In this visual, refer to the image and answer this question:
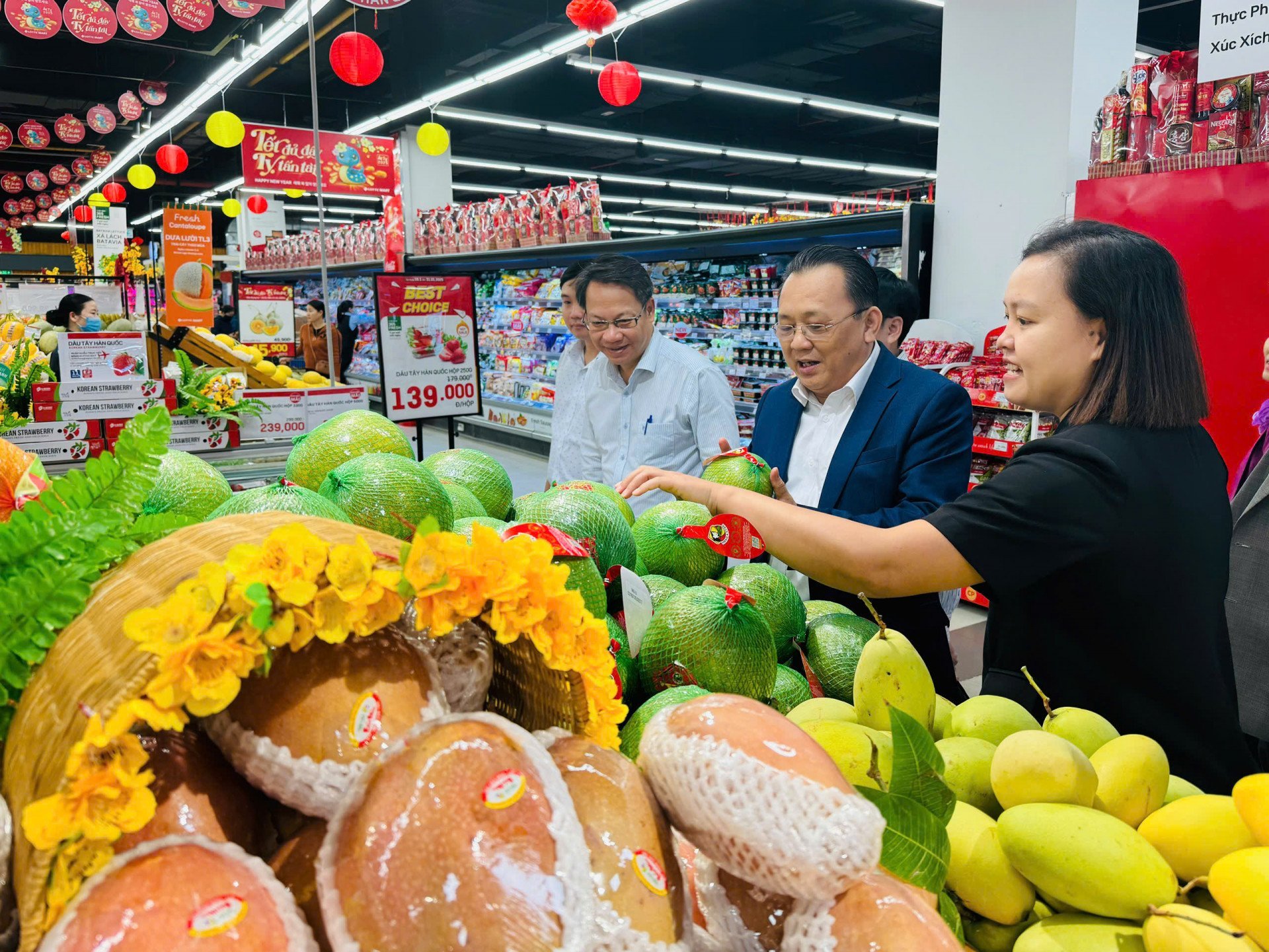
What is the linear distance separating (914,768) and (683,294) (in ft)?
24.9

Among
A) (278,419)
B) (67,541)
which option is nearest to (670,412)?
(278,419)

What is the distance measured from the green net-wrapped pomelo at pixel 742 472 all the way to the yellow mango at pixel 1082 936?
1.06 metres

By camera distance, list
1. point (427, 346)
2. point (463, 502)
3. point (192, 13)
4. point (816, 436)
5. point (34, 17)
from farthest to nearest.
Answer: point (34, 17) → point (192, 13) → point (427, 346) → point (816, 436) → point (463, 502)

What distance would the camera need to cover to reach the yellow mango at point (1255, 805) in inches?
36.8

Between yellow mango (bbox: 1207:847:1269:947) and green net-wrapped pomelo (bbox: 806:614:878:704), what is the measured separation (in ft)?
2.33

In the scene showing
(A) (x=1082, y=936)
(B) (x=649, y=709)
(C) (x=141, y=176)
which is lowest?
(A) (x=1082, y=936)

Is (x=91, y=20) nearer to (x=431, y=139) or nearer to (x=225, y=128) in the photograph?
(x=225, y=128)

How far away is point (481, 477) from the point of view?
186cm

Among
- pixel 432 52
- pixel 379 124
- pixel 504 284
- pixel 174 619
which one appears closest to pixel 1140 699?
pixel 174 619

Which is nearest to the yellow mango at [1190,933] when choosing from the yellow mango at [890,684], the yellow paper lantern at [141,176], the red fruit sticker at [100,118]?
the yellow mango at [890,684]

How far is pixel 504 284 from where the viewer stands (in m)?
11.1

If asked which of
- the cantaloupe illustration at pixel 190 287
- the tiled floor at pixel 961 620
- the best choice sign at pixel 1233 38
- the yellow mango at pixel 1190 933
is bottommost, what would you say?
the tiled floor at pixel 961 620

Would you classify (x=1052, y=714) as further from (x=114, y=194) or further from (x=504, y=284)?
(x=114, y=194)

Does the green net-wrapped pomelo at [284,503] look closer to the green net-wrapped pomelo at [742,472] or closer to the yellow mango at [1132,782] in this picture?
the green net-wrapped pomelo at [742,472]
